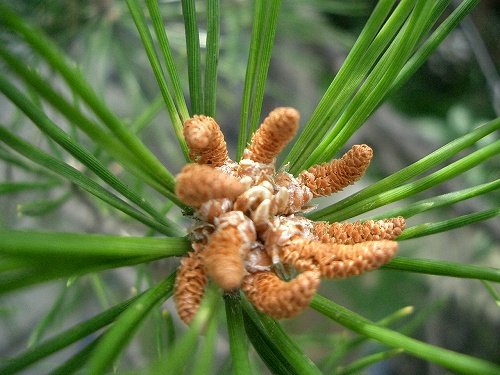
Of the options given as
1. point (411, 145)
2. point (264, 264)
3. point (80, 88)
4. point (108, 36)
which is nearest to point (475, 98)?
point (411, 145)

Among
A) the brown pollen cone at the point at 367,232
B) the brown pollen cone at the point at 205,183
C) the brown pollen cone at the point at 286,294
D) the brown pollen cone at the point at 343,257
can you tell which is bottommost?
the brown pollen cone at the point at 286,294

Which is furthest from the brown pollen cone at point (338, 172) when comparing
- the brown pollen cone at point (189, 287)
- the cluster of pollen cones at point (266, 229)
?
the brown pollen cone at point (189, 287)

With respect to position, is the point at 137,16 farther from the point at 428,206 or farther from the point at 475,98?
the point at 475,98

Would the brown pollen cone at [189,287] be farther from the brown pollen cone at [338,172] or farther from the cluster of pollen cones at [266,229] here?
the brown pollen cone at [338,172]
